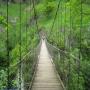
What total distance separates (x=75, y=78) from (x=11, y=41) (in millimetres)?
11611

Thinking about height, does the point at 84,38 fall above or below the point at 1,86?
above

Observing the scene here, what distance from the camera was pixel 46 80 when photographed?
8180 millimetres

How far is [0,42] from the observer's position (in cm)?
1541

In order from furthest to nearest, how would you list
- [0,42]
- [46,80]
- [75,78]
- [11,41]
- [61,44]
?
[11,41], [0,42], [61,44], [46,80], [75,78]

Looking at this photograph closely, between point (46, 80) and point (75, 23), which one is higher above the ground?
point (75, 23)

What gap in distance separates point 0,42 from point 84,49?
7026mm

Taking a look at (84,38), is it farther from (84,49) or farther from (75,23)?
(75,23)

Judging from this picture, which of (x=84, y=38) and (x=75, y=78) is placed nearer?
(x=75, y=78)

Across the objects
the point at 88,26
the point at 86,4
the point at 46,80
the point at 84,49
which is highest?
the point at 86,4

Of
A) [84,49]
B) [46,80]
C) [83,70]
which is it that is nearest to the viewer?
[83,70]

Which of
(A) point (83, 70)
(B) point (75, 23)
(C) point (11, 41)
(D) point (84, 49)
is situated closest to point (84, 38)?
(D) point (84, 49)

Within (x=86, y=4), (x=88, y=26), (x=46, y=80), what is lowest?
(x=46, y=80)

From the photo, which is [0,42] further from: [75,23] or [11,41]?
[75,23]

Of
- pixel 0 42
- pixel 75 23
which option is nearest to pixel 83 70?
pixel 75 23
